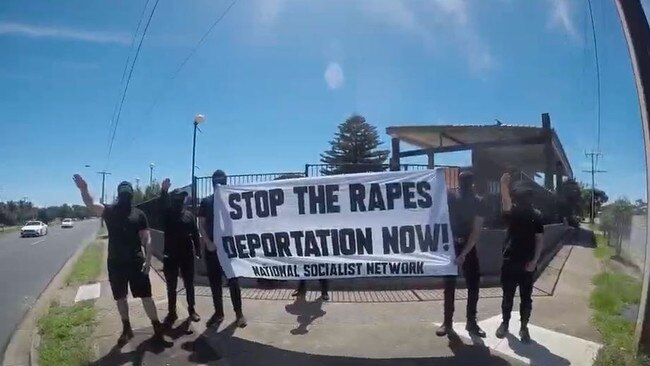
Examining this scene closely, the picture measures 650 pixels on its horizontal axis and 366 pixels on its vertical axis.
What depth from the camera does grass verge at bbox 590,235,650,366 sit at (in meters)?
4.47

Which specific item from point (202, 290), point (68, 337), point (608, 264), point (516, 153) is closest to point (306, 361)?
point (68, 337)

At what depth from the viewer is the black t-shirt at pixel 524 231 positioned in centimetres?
528

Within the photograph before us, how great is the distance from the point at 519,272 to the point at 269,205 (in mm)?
2804

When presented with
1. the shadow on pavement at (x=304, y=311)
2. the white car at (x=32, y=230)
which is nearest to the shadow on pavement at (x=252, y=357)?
the shadow on pavement at (x=304, y=311)

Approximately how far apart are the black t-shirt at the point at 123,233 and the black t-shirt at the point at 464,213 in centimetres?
335

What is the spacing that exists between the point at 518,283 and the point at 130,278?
4213mm

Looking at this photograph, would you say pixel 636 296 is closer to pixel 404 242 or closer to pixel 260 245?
pixel 404 242

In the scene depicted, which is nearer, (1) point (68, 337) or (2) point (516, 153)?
(1) point (68, 337)

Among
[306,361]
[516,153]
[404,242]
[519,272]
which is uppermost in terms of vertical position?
[516,153]

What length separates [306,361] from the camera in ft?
16.2

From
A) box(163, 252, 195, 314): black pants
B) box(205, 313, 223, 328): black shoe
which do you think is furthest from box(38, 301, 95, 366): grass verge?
box(205, 313, 223, 328): black shoe

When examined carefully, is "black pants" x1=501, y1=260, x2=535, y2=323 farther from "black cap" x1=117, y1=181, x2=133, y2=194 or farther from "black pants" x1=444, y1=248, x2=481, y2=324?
"black cap" x1=117, y1=181, x2=133, y2=194

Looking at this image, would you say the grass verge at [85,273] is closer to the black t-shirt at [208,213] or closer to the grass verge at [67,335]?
the grass verge at [67,335]

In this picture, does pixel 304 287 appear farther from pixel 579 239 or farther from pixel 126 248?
pixel 579 239
